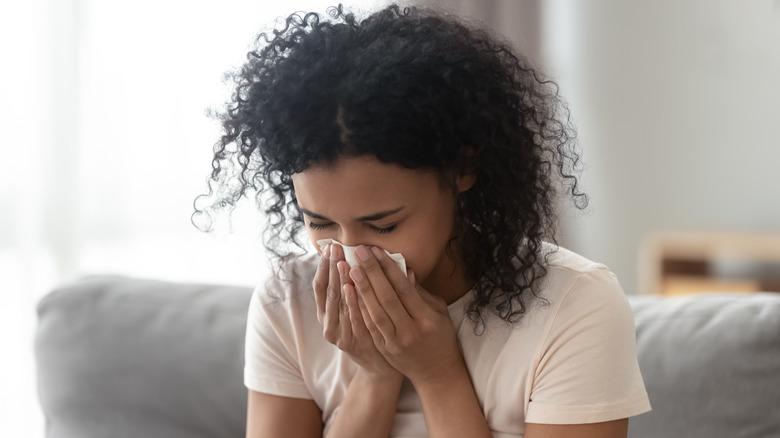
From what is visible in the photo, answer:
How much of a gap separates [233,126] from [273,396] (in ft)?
1.51

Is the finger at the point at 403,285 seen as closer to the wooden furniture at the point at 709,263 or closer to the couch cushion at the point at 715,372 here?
the couch cushion at the point at 715,372

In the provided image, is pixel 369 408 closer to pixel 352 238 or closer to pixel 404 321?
pixel 404 321

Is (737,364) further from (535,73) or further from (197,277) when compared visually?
(197,277)

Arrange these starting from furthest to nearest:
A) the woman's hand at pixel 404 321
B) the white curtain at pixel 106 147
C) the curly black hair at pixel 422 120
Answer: the white curtain at pixel 106 147, the woman's hand at pixel 404 321, the curly black hair at pixel 422 120

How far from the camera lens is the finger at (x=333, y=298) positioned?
119 centimetres

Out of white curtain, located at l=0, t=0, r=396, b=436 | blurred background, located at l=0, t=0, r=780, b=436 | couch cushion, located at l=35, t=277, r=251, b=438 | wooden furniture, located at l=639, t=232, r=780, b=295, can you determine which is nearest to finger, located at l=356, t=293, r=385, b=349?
couch cushion, located at l=35, t=277, r=251, b=438

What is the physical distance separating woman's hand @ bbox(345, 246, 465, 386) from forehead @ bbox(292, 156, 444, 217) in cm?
8

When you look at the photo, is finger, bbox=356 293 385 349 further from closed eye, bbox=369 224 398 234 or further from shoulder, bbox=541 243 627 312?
shoulder, bbox=541 243 627 312

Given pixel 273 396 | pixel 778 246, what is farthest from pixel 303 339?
pixel 778 246

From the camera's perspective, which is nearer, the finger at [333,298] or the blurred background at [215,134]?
the finger at [333,298]

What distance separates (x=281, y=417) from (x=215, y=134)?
5.59 ft

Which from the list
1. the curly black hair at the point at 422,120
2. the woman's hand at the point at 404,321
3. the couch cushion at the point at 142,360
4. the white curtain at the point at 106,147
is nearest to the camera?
the curly black hair at the point at 422,120

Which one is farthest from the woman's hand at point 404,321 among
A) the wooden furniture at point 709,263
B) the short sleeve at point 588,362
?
the wooden furniture at point 709,263

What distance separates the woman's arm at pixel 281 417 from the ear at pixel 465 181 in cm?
48
